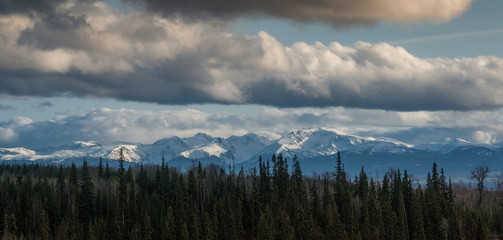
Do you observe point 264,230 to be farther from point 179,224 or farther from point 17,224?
point 17,224

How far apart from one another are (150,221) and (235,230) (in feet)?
Answer: 86.0

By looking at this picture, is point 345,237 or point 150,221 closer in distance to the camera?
point 345,237

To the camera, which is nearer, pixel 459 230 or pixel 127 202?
pixel 459 230

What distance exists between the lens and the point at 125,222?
18500cm

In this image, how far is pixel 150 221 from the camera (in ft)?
Result: 605

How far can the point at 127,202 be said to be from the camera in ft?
625

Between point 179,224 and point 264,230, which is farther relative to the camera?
point 179,224

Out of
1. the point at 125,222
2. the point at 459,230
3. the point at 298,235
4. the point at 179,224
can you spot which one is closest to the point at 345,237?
the point at 298,235

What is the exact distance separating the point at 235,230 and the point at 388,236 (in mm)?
44453

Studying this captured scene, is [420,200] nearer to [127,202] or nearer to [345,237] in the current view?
[345,237]

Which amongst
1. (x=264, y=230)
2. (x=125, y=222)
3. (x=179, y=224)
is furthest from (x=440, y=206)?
(x=125, y=222)

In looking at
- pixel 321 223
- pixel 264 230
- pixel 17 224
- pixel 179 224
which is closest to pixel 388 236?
pixel 321 223

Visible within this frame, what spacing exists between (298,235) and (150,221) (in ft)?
151

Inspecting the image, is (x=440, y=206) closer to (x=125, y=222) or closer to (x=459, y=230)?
(x=459, y=230)
